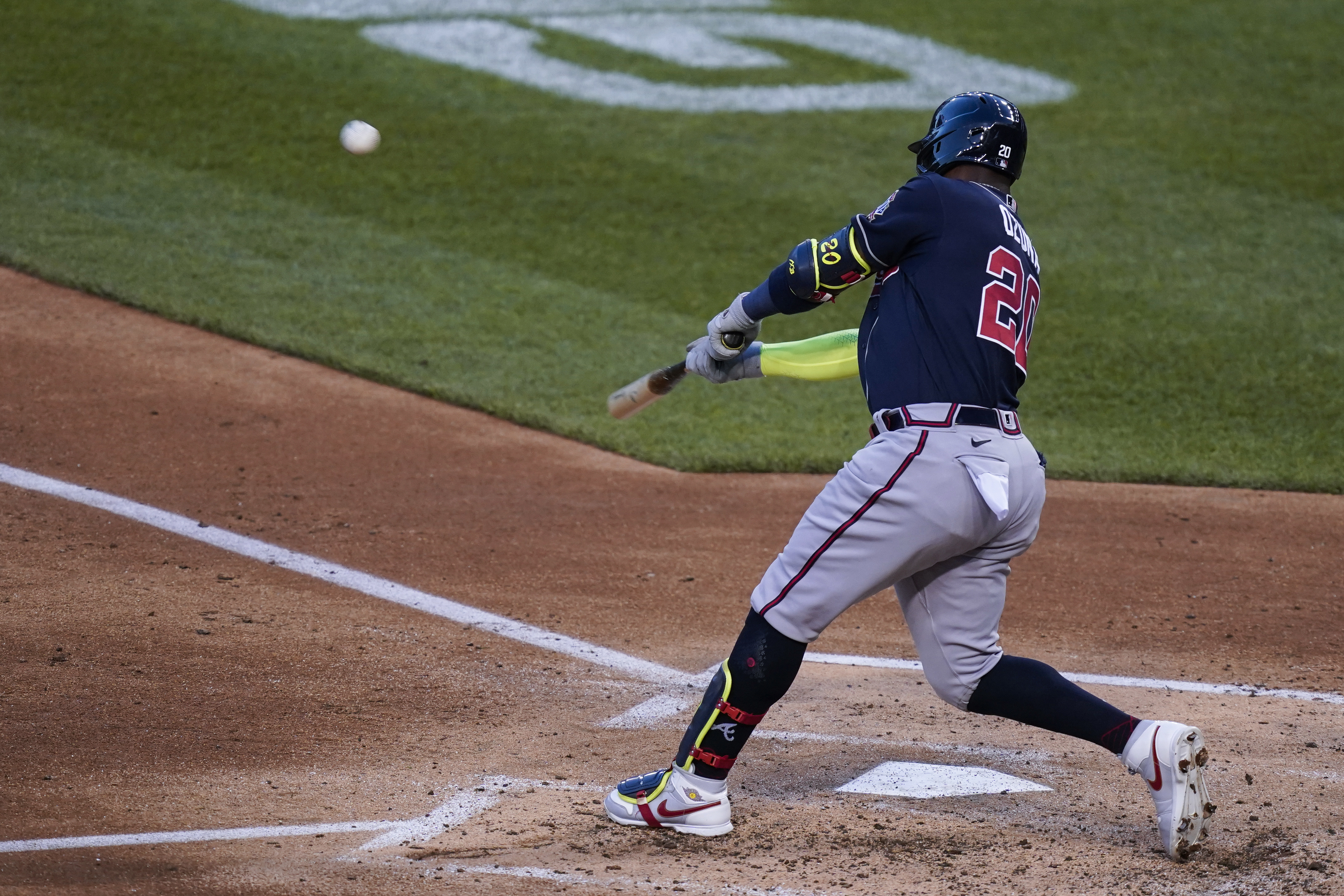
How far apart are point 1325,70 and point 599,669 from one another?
37.7 ft

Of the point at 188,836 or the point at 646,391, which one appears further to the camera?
the point at 646,391

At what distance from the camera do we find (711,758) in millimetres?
3609

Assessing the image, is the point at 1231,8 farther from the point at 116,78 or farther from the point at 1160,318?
the point at 116,78

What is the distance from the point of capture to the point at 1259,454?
7637mm

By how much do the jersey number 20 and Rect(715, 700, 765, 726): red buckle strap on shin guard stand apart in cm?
110

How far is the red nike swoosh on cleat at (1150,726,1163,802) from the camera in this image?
345 cm

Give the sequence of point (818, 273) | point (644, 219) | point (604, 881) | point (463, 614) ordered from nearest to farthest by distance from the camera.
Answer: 1. point (604, 881)
2. point (818, 273)
3. point (463, 614)
4. point (644, 219)

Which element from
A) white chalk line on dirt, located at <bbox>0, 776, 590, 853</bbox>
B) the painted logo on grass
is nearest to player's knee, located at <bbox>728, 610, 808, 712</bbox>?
white chalk line on dirt, located at <bbox>0, 776, 590, 853</bbox>

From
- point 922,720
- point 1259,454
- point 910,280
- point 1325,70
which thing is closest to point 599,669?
point 922,720

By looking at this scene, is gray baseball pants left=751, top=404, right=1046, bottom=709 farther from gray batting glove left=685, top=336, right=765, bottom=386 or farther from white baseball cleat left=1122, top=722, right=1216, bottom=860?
gray batting glove left=685, top=336, right=765, bottom=386

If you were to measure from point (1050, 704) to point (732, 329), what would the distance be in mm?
1279

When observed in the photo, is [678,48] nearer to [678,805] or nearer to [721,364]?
[721,364]

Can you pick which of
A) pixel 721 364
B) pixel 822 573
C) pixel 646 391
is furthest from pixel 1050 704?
pixel 646 391

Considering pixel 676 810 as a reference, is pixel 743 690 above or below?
above
